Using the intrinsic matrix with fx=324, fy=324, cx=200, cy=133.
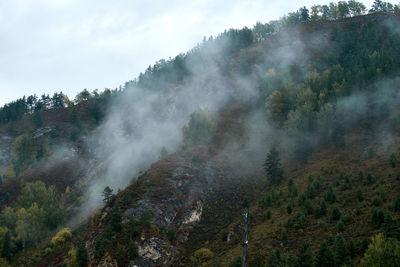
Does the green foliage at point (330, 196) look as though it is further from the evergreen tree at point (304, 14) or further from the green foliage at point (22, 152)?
the evergreen tree at point (304, 14)

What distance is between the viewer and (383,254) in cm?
2450

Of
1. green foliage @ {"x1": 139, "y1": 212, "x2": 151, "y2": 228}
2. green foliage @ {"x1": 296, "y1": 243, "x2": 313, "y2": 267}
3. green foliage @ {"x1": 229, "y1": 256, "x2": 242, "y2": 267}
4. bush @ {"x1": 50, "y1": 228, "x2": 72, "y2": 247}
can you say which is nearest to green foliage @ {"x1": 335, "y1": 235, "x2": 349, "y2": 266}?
green foliage @ {"x1": 296, "y1": 243, "x2": 313, "y2": 267}

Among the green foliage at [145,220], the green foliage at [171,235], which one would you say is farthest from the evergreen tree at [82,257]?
the green foliage at [171,235]

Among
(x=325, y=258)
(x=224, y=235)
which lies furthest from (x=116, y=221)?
(x=325, y=258)

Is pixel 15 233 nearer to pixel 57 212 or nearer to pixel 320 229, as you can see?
pixel 57 212

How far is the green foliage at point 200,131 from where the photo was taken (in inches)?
3022

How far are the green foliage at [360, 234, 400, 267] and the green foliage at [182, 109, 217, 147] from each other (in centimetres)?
5311

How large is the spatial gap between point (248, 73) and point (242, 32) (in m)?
35.6

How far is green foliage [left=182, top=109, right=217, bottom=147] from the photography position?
76750 millimetres

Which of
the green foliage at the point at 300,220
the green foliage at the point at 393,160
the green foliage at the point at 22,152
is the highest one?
the green foliage at the point at 22,152

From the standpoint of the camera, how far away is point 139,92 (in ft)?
442

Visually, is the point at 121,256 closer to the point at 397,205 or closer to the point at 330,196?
the point at 330,196

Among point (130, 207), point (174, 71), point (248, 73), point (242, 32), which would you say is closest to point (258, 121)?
point (248, 73)

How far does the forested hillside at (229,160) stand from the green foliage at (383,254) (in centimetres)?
12
